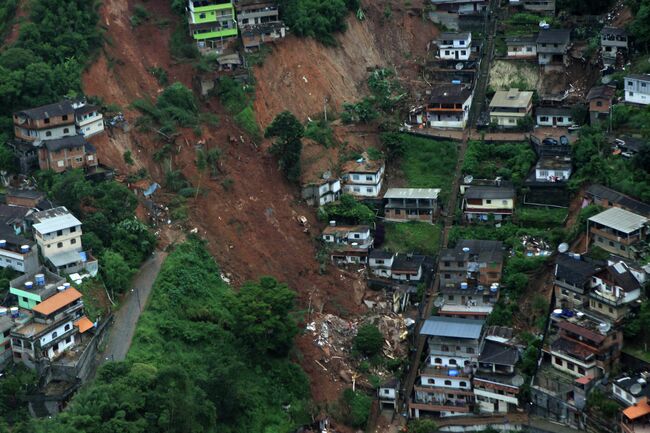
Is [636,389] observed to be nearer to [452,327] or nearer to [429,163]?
[452,327]

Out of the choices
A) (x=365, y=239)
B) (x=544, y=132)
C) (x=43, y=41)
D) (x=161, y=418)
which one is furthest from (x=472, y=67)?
(x=161, y=418)

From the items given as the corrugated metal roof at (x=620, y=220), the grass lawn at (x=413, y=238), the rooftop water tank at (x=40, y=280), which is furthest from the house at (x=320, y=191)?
the rooftop water tank at (x=40, y=280)

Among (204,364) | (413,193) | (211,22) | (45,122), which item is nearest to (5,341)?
→ (204,364)

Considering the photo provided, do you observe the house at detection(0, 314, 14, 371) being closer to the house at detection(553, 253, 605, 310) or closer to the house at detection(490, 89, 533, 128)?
the house at detection(553, 253, 605, 310)

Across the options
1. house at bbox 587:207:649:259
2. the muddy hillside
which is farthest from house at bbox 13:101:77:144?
house at bbox 587:207:649:259

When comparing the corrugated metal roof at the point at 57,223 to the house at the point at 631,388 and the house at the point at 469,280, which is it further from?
the house at the point at 631,388
